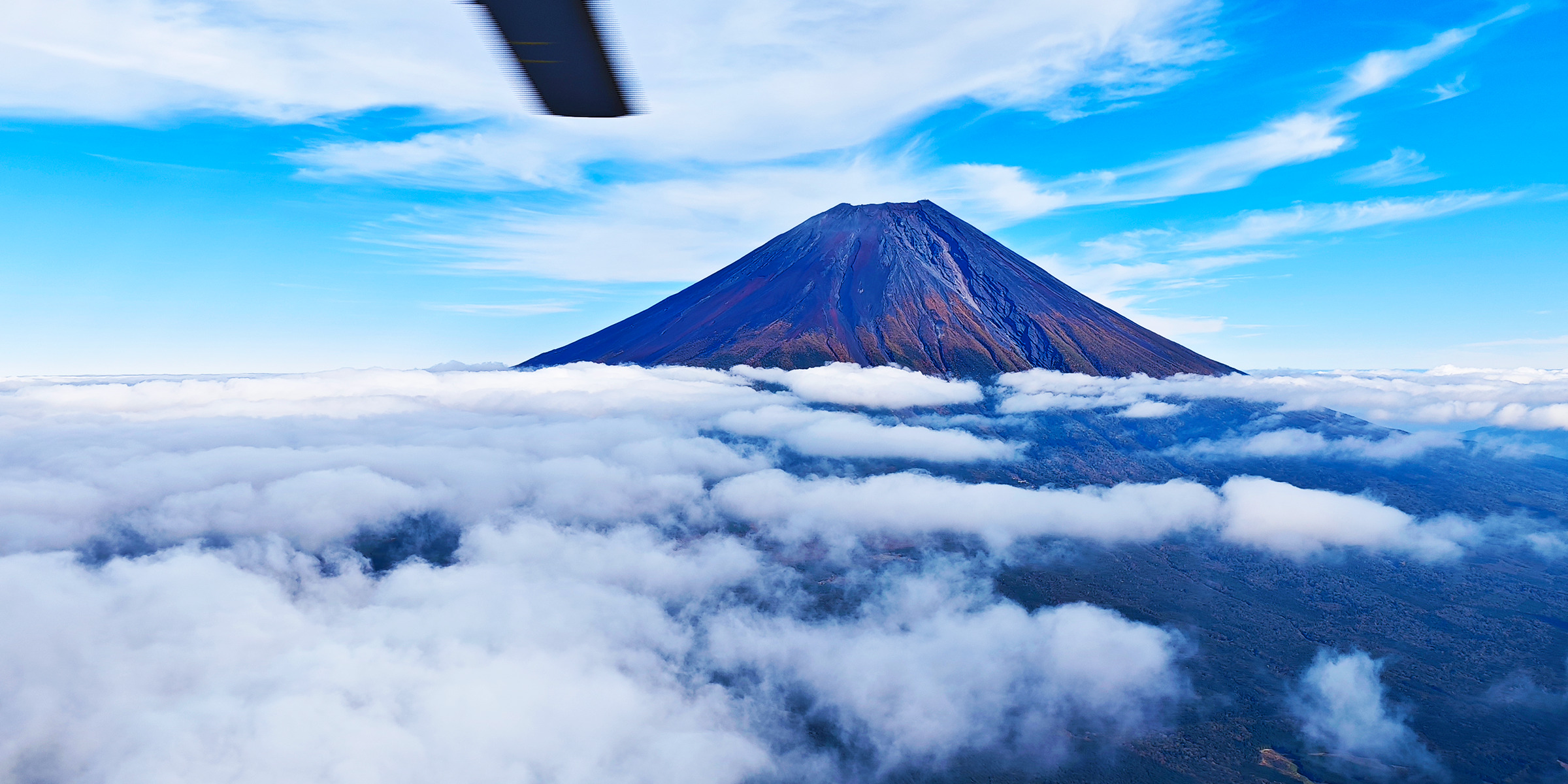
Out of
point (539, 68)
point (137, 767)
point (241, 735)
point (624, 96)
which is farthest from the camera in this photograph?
point (241, 735)

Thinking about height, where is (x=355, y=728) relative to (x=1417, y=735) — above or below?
below

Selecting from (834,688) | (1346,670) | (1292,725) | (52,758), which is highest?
(1346,670)

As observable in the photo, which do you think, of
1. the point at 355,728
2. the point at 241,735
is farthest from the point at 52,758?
the point at 355,728

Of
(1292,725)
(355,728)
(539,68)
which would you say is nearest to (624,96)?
(539,68)

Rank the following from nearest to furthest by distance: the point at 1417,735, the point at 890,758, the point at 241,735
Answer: the point at 1417,735 < the point at 890,758 < the point at 241,735

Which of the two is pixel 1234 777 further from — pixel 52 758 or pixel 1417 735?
pixel 52 758

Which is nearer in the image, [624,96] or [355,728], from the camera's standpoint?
[624,96]

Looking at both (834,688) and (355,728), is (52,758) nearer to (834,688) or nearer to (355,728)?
(355,728)
